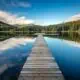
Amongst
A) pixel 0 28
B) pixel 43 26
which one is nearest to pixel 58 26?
pixel 43 26

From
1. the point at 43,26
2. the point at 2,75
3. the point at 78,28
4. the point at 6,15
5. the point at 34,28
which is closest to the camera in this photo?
Answer: the point at 2,75

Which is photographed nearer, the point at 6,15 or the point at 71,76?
the point at 71,76

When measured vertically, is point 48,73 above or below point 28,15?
below

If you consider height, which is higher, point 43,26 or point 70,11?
point 70,11

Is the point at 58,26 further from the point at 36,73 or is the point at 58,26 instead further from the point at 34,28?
the point at 36,73

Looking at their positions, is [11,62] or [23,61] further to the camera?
[23,61]

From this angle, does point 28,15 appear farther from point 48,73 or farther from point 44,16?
point 48,73

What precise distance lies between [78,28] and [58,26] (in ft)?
11.2

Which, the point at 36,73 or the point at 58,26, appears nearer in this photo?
the point at 36,73

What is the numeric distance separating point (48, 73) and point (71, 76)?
722mm

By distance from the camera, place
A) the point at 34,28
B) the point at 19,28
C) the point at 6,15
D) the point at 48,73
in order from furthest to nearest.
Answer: the point at 19,28, the point at 34,28, the point at 6,15, the point at 48,73

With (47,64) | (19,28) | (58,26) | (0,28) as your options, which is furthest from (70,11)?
(47,64)

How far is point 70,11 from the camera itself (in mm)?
33688

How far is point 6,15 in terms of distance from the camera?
22.5m
